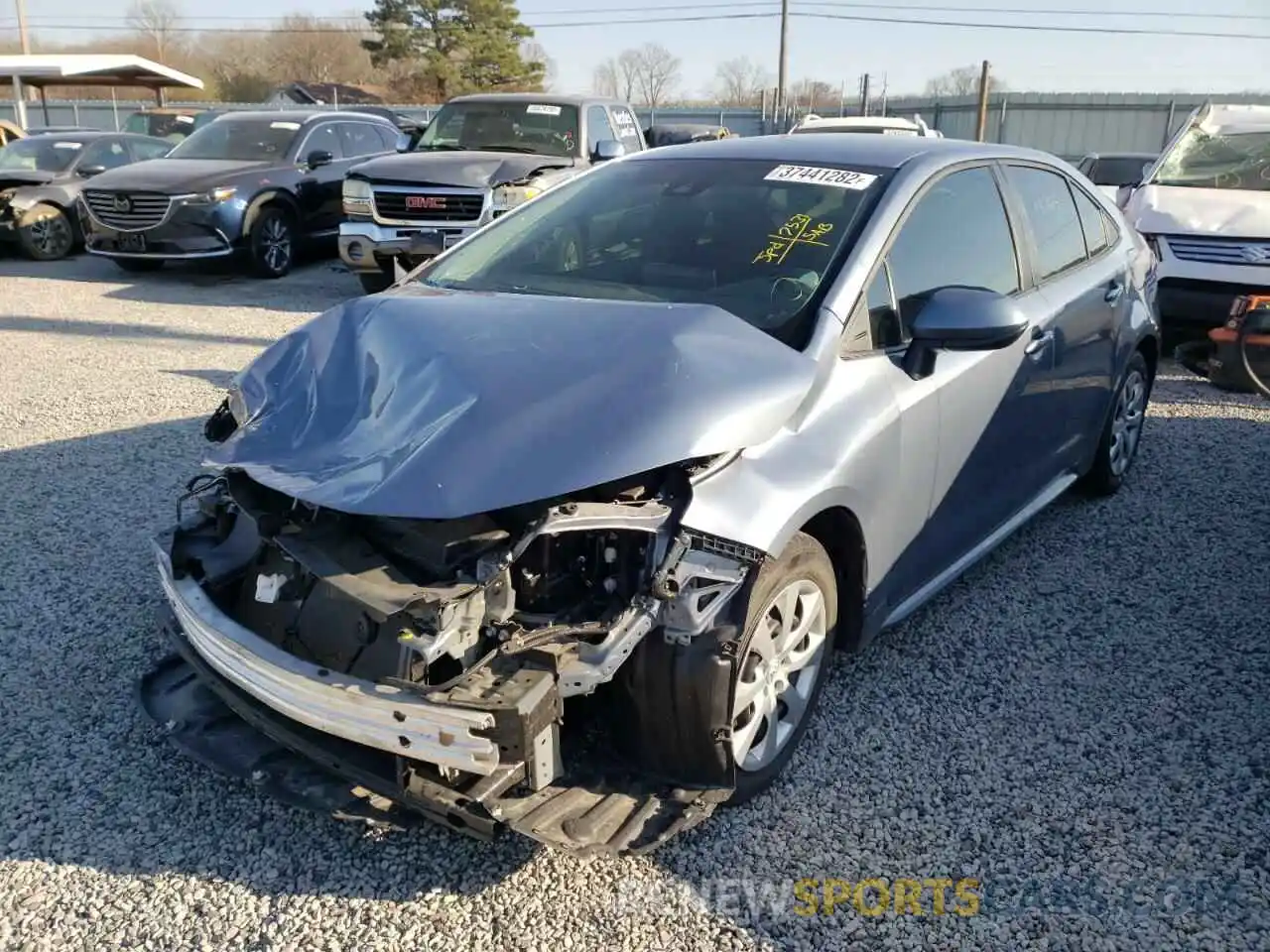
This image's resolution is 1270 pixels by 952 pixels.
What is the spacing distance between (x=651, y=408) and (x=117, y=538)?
123 inches

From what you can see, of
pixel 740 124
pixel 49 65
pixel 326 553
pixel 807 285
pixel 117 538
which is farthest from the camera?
pixel 740 124

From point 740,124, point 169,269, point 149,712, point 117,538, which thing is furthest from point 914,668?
point 740,124

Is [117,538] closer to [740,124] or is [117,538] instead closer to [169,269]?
[169,269]

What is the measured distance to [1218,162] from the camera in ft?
29.7

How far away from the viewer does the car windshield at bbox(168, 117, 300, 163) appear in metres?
12.3

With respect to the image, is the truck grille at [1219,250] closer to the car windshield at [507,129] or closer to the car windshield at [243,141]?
the car windshield at [507,129]

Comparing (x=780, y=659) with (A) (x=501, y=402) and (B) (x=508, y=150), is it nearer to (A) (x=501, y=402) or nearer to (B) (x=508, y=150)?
(A) (x=501, y=402)

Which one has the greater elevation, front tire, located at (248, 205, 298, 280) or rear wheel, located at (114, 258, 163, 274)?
front tire, located at (248, 205, 298, 280)

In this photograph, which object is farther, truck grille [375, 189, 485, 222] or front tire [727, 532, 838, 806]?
truck grille [375, 189, 485, 222]

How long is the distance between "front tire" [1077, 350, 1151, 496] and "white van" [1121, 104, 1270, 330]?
2.45 meters

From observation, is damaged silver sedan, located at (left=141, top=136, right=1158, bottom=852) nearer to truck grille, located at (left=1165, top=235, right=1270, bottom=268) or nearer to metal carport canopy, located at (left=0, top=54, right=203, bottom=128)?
truck grille, located at (left=1165, top=235, right=1270, bottom=268)

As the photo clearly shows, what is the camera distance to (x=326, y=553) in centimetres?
269

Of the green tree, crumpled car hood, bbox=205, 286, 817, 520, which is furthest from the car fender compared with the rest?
the green tree

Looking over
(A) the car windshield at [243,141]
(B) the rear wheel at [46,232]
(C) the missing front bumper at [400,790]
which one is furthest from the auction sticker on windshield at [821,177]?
(B) the rear wheel at [46,232]
